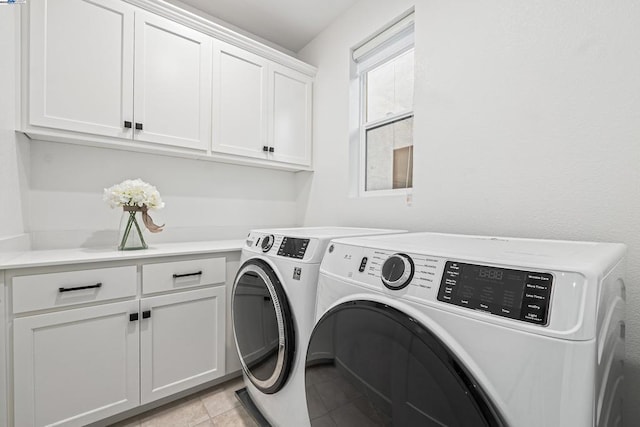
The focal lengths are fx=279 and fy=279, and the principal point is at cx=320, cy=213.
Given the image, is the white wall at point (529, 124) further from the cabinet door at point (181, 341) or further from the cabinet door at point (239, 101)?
the cabinet door at point (181, 341)

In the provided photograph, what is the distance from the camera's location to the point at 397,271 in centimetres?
71

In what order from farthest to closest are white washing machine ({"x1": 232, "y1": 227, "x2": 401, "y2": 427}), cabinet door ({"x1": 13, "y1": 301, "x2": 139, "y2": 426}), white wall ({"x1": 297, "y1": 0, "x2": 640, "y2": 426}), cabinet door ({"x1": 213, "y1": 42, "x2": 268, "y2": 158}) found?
cabinet door ({"x1": 213, "y1": 42, "x2": 268, "y2": 158})
cabinet door ({"x1": 13, "y1": 301, "x2": 139, "y2": 426})
white washing machine ({"x1": 232, "y1": 227, "x2": 401, "y2": 427})
white wall ({"x1": 297, "y1": 0, "x2": 640, "y2": 426})

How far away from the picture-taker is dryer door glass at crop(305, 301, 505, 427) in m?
0.53

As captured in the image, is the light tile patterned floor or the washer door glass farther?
the light tile patterned floor

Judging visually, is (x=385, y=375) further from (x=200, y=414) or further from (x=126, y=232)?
(x=126, y=232)

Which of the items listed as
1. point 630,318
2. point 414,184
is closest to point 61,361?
point 414,184

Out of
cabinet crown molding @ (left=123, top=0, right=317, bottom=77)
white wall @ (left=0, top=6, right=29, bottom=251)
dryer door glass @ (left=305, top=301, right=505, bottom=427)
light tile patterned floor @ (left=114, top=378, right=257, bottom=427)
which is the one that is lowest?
light tile patterned floor @ (left=114, top=378, right=257, bottom=427)

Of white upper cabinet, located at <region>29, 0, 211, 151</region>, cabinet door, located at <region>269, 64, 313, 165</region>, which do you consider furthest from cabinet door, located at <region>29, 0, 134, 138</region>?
cabinet door, located at <region>269, 64, 313, 165</region>

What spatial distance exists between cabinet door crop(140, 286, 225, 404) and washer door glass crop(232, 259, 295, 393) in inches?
10.4

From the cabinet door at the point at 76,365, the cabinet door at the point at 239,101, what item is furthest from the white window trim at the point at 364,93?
the cabinet door at the point at 76,365

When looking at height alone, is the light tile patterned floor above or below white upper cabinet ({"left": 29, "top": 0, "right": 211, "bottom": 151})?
below

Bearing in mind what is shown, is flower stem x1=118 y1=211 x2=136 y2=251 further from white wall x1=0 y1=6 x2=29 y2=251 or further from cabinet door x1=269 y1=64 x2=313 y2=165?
cabinet door x1=269 y1=64 x2=313 y2=165

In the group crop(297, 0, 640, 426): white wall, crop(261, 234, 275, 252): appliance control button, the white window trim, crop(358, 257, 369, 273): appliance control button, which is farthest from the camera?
the white window trim

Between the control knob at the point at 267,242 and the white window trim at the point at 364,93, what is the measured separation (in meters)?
0.88
